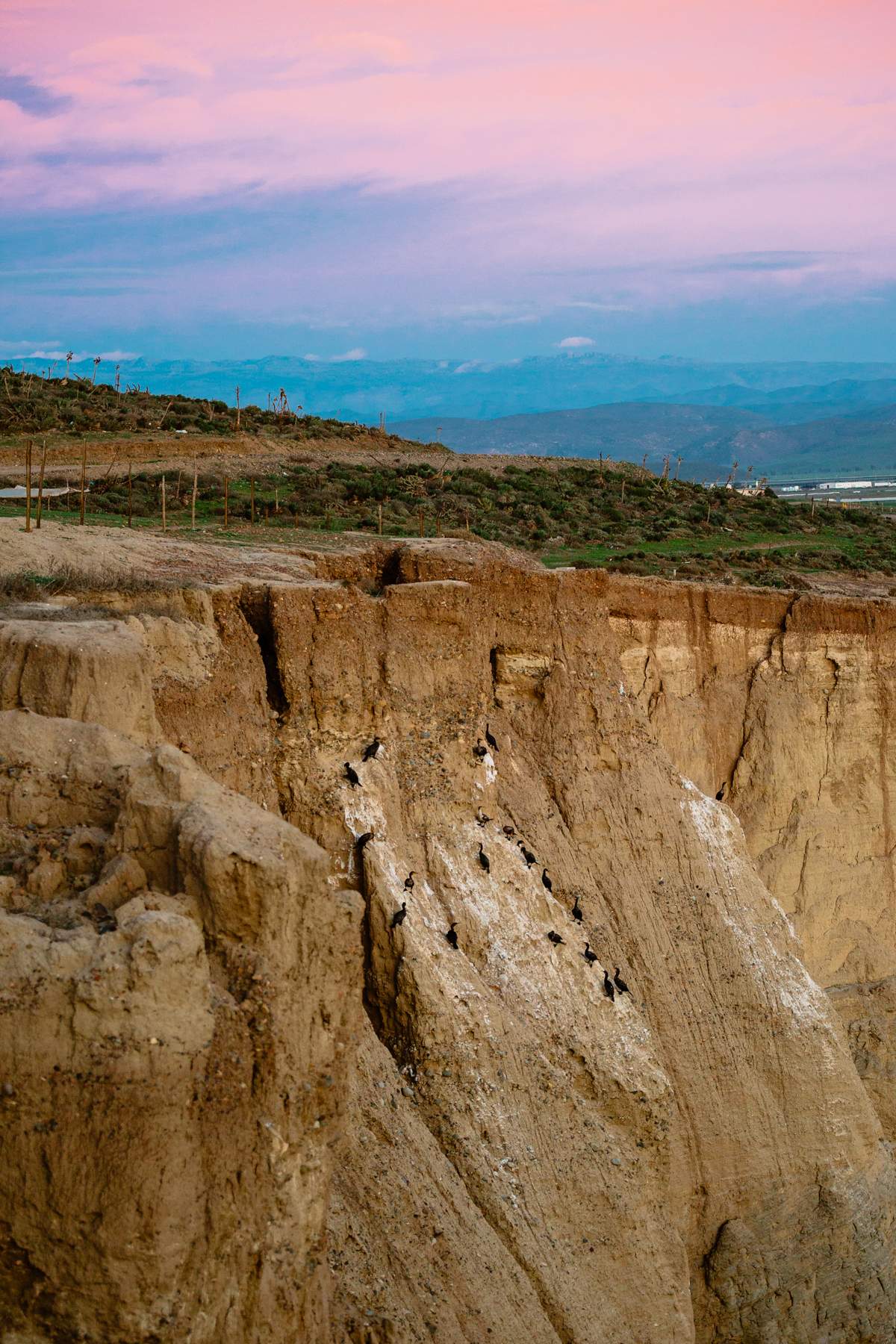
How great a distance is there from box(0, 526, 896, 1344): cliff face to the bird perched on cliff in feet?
0.25

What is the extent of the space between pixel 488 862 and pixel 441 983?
1.94 metres

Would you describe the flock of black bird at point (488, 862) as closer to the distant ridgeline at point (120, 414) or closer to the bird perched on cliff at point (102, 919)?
the bird perched on cliff at point (102, 919)

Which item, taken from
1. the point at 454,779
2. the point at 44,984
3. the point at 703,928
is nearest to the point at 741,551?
the point at 703,928

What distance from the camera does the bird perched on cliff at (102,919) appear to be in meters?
8.12

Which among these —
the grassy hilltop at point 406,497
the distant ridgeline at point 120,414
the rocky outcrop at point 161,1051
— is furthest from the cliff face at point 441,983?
the distant ridgeline at point 120,414

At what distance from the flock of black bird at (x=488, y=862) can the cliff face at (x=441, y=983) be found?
10 cm

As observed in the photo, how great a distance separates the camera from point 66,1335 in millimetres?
7590

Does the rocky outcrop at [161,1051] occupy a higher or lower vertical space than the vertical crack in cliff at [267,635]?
lower

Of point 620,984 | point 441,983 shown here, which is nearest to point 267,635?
point 441,983

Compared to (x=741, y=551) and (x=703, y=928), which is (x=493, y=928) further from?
(x=741, y=551)

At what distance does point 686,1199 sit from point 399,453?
36.3 m

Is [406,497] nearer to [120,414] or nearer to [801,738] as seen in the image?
[120,414]

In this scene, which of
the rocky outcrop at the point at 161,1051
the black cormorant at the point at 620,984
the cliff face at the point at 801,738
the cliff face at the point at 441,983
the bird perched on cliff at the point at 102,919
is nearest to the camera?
the rocky outcrop at the point at 161,1051

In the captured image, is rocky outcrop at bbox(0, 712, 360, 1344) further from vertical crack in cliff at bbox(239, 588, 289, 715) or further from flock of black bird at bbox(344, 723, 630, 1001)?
flock of black bird at bbox(344, 723, 630, 1001)
